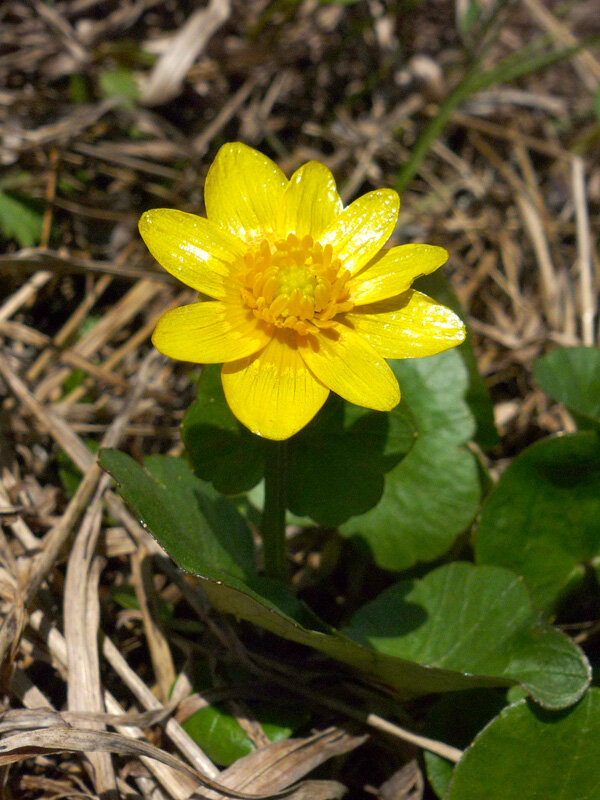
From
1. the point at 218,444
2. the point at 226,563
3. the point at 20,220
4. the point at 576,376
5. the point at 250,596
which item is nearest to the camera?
the point at 250,596

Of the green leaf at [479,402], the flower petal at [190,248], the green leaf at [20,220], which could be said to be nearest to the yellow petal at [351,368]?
the flower petal at [190,248]

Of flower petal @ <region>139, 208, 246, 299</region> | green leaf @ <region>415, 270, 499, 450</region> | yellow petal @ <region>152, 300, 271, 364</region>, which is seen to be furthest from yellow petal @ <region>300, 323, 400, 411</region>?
green leaf @ <region>415, 270, 499, 450</region>

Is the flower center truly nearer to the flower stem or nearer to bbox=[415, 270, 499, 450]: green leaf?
the flower stem

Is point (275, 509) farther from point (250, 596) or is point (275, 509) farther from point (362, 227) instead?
point (362, 227)

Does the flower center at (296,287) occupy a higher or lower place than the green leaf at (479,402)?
higher

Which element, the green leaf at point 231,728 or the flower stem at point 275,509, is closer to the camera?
the flower stem at point 275,509

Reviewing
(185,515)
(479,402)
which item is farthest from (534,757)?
(479,402)

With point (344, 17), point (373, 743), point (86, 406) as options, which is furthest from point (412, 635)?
point (344, 17)

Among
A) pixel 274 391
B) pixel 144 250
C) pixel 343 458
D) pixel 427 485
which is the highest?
pixel 274 391

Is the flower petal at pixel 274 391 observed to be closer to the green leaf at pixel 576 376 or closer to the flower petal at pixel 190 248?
the flower petal at pixel 190 248
